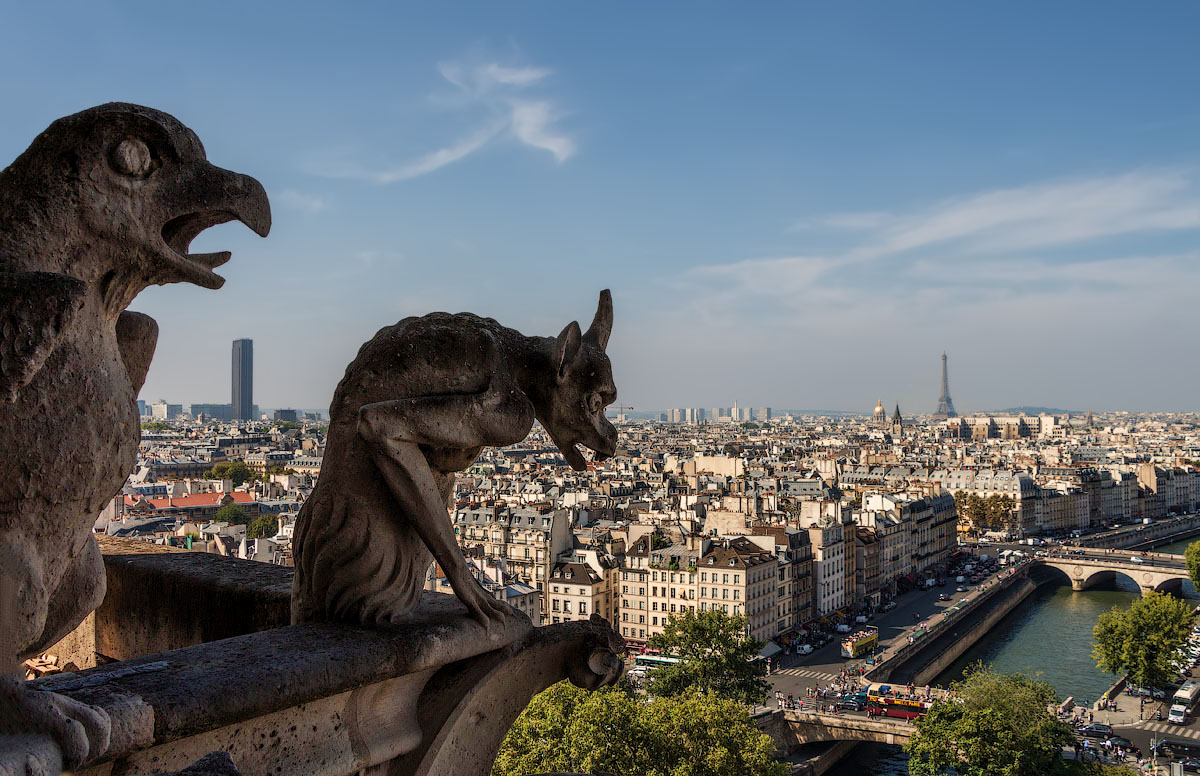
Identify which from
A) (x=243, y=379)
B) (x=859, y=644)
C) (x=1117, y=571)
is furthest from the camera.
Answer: (x=243, y=379)

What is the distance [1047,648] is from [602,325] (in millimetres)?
36801

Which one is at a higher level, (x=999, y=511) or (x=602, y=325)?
(x=602, y=325)

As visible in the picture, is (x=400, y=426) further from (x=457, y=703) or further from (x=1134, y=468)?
(x=1134, y=468)

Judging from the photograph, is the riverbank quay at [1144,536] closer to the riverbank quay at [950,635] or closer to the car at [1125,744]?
the riverbank quay at [950,635]

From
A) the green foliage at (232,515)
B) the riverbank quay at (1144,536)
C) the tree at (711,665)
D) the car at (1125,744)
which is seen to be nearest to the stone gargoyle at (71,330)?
the tree at (711,665)

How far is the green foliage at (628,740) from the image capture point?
16.6 metres

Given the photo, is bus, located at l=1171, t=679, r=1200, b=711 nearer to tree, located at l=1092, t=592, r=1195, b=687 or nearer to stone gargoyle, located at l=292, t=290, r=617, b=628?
tree, located at l=1092, t=592, r=1195, b=687

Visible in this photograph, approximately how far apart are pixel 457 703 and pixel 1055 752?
21717 millimetres

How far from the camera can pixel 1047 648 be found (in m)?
35.2

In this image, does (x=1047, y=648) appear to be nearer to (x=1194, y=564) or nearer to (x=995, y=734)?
(x=1194, y=564)

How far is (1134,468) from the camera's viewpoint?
79.0 meters

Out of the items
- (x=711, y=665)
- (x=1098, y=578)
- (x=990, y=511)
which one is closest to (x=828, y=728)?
(x=711, y=665)

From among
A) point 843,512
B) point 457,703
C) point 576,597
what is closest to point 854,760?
point 576,597

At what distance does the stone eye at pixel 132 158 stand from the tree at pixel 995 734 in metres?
22.1
